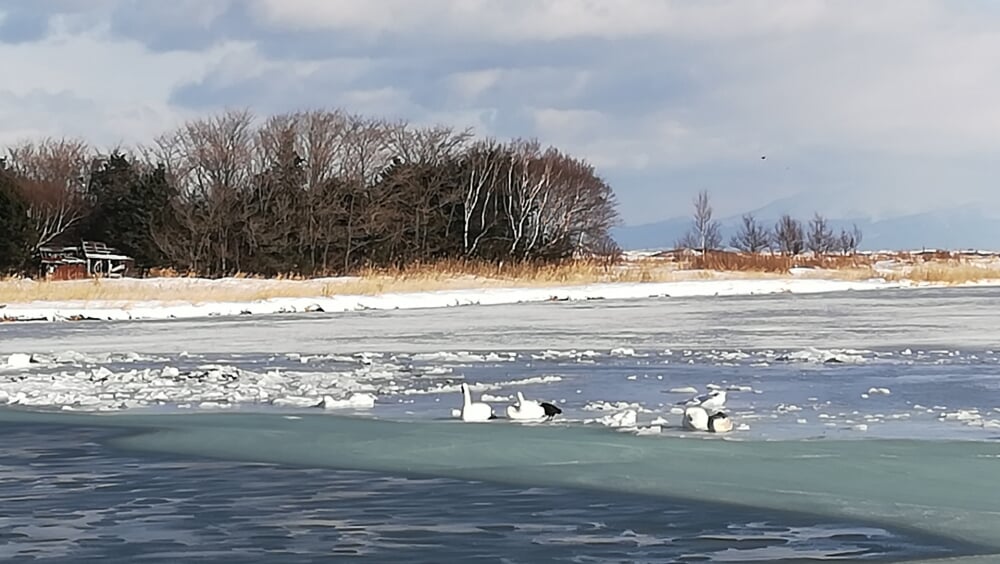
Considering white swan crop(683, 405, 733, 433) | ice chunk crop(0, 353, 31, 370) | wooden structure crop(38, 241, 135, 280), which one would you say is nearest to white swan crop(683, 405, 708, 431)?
white swan crop(683, 405, 733, 433)

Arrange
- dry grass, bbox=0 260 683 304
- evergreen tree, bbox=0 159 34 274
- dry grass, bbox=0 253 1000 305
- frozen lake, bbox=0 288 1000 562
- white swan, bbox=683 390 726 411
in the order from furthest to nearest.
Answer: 1. evergreen tree, bbox=0 159 34 274
2. dry grass, bbox=0 253 1000 305
3. dry grass, bbox=0 260 683 304
4. white swan, bbox=683 390 726 411
5. frozen lake, bbox=0 288 1000 562

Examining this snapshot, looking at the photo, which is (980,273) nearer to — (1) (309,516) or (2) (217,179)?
(2) (217,179)

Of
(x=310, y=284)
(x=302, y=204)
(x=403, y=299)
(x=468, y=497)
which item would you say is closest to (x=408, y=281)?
(x=310, y=284)

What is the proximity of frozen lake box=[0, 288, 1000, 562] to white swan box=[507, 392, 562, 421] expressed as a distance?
27 centimetres

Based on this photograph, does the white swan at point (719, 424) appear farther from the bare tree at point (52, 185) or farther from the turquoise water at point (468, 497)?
the bare tree at point (52, 185)

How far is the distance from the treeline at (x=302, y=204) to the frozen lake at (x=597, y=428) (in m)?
30.1

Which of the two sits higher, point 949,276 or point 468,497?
point 949,276

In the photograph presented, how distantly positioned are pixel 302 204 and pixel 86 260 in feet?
26.3

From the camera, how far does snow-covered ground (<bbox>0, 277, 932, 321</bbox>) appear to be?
25.6 meters

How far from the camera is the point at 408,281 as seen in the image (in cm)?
3419

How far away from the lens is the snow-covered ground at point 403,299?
83.9 feet

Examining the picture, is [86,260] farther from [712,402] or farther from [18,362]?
[712,402]

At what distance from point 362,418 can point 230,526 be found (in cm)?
361

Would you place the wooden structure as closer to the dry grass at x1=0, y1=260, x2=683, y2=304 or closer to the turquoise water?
the dry grass at x1=0, y1=260, x2=683, y2=304
